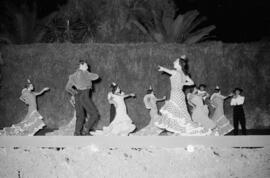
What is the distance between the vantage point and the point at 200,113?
12.0 metres

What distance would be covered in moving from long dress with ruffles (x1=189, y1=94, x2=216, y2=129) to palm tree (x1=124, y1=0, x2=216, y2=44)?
5.65m

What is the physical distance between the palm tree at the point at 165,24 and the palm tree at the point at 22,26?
4.04m

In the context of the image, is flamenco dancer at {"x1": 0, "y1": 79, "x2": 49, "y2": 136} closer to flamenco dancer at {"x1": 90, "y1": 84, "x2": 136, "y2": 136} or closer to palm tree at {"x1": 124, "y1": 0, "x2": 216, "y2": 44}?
flamenco dancer at {"x1": 90, "y1": 84, "x2": 136, "y2": 136}

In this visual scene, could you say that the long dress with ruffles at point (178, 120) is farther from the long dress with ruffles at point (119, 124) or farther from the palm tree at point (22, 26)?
the palm tree at point (22, 26)

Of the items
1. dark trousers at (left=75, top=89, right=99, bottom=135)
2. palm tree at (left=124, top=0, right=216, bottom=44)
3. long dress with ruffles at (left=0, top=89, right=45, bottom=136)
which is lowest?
long dress with ruffles at (left=0, top=89, right=45, bottom=136)

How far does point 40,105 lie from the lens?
49.1ft

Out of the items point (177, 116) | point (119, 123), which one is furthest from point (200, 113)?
point (177, 116)

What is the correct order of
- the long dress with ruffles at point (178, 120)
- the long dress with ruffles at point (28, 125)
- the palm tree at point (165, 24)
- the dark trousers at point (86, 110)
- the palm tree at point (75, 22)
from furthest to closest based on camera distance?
the palm tree at point (75, 22)
the palm tree at point (165, 24)
the long dress with ruffles at point (28, 125)
the dark trousers at point (86, 110)
the long dress with ruffles at point (178, 120)

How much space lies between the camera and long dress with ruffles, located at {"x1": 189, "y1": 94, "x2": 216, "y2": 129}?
467 inches

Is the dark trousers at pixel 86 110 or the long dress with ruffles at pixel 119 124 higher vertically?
the dark trousers at pixel 86 110

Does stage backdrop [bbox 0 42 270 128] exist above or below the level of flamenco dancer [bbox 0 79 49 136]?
above

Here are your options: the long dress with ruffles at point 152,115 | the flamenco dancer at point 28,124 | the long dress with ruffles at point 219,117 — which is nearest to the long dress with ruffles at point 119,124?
the long dress with ruffles at point 152,115

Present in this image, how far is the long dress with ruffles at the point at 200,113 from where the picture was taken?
1186 centimetres

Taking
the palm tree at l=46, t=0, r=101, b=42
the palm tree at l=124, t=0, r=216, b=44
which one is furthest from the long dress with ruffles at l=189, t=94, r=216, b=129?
the palm tree at l=46, t=0, r=101, b=42
